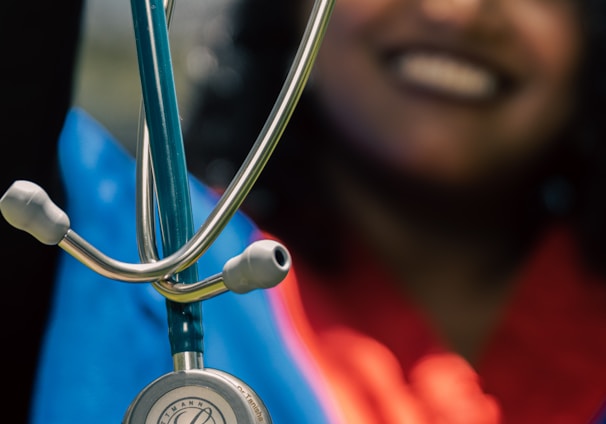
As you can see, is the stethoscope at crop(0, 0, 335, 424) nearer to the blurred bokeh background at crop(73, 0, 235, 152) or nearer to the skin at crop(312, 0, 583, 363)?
the blurred bokeh background at crop(73, 0, 235, 152)

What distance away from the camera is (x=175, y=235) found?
38 centimetres

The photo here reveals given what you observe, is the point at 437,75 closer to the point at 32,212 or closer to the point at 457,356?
the point at 457,356

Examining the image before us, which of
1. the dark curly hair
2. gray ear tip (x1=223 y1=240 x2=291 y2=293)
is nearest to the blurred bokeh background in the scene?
the dark curly hair

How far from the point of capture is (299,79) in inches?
15.2

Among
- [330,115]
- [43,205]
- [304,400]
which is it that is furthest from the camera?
[330,115]

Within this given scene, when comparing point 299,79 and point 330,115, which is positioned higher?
point 330,115

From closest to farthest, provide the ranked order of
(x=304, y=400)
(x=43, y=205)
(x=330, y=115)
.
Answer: (x=43, y=205), (x=304, y=400), (x=330, y=115)

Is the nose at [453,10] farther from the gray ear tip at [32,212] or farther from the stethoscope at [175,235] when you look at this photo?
the gray ear tip at [32,212]

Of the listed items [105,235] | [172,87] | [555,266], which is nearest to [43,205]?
[172,87]

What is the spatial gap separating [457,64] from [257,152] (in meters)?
0.37

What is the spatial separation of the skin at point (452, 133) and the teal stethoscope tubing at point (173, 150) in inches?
12.5

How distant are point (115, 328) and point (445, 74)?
30 centimetres

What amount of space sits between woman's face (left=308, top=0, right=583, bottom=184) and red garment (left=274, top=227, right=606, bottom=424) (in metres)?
0.12

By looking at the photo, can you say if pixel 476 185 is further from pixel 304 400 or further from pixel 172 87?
pixel 172 87
